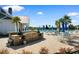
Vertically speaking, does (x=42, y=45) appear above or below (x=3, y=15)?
below

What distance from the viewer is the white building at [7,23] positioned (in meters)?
3.66

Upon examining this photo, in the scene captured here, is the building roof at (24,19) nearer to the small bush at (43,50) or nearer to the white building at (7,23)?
the white building at (7,23)

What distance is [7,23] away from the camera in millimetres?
3688

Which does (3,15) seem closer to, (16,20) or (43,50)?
(16,20)

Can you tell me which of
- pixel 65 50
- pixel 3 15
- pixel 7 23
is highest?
pixel 3 15

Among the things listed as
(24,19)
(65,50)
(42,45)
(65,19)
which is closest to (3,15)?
(24,19)

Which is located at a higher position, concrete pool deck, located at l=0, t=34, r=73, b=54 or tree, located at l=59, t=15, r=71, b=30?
tree, located at l=59, t=15, r=71, b=30

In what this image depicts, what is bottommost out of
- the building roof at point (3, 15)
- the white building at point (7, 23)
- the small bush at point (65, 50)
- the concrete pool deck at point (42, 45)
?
the small bush at point (65, 50)

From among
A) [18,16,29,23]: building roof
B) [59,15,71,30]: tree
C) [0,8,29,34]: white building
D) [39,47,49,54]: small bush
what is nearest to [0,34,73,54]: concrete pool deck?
[39,47,49,54]: small bush

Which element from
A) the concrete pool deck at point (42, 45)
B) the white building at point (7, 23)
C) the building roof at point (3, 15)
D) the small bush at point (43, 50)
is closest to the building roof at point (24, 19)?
the white building at point (7, 23)

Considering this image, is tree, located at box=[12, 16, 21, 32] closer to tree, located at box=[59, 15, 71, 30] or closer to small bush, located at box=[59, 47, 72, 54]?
tree, located at box=[59, 15, 71, 30]

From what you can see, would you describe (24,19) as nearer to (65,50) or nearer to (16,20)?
(16,20)

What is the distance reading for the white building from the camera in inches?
144
